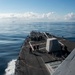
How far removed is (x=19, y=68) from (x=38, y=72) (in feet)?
11.4

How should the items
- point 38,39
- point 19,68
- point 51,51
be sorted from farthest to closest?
point 38,39
point 51,51
point 19,68

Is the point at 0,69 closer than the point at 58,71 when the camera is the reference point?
No

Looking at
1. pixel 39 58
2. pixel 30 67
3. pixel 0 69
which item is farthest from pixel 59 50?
pixel 0 69

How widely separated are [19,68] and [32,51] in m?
10.6

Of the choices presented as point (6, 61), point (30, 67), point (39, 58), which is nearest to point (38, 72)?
point (30, 67)

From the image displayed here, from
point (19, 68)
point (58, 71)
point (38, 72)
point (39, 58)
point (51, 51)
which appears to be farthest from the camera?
point (51, 51)

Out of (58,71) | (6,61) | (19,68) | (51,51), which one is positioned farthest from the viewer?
(6,61)

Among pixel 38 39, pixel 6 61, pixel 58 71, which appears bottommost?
pixel 6 61

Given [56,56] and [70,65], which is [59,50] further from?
[70,65]

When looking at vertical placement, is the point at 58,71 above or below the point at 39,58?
above

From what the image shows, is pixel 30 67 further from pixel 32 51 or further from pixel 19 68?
pixel 32 51

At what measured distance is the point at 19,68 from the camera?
78.0 ft

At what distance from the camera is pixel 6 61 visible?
41625 millimetres

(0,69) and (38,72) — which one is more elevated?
(38,72)
